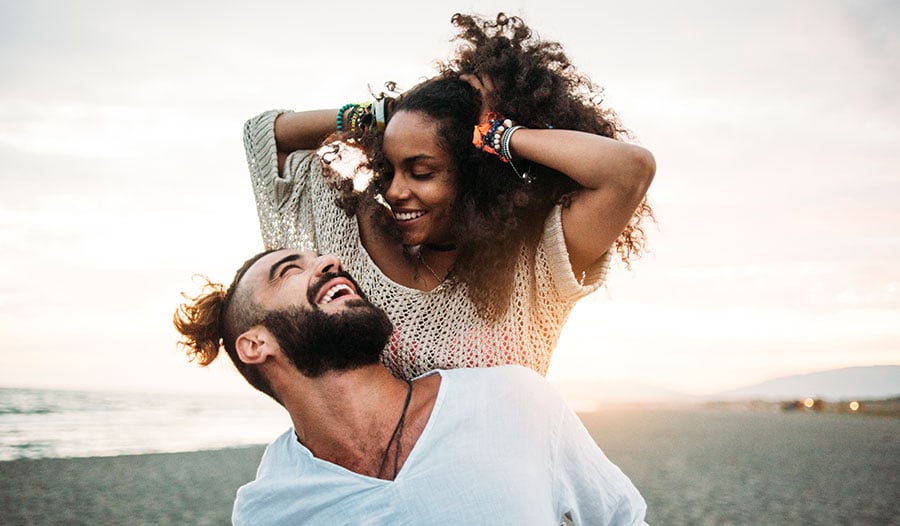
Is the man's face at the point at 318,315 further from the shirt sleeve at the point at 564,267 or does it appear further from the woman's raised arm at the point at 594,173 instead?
the woman's raised arm at the point at 594,173

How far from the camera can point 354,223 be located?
3219mm

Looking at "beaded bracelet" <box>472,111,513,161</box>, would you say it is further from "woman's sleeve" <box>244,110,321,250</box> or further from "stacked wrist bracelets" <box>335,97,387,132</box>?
"woman's sleeve" <box>244,110,321,250</box>

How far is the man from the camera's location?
2473 millimetres

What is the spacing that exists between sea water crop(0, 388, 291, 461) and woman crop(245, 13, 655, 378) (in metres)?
17.1

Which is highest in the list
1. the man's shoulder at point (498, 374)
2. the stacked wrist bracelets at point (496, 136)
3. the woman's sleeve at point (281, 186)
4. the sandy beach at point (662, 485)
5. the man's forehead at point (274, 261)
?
the stacked wrist bracelets at point (496, 136)

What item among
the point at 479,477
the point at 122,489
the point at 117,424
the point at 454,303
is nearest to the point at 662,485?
the point at 122,489

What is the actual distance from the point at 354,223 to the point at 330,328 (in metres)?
0.56

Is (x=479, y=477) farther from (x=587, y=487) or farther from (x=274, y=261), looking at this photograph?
(x=274, y=261)

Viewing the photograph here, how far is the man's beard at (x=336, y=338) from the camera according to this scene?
281cm

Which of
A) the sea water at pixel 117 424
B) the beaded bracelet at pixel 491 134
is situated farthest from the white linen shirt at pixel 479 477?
the sea water at pixel 117 424

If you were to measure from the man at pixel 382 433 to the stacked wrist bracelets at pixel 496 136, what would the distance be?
0.72 meters

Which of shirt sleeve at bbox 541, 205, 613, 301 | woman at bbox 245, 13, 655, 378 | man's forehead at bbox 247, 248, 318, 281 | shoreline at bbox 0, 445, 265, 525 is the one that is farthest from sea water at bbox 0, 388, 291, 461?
shirt sleeve at bbox 541, 205, 613, 301

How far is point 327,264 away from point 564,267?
0.90 m

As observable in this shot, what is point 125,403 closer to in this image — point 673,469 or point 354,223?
point 673,469
